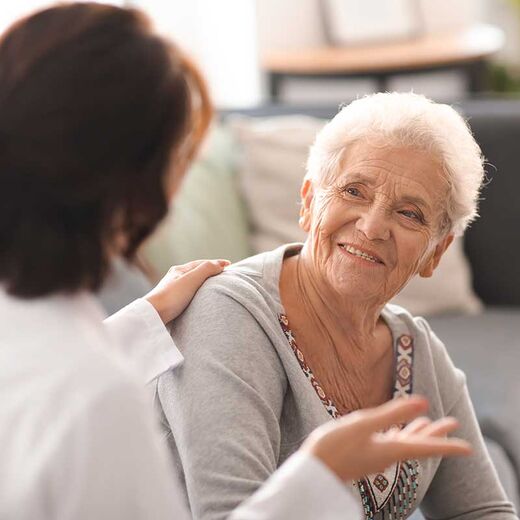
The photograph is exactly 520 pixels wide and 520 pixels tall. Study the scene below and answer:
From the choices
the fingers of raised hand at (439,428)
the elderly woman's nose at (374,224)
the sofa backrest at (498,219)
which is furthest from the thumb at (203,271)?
the sofa backrest at (498,219)

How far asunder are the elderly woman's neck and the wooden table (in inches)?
119

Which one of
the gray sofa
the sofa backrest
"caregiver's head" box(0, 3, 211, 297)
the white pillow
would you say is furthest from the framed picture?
"caregiver's head" box(0, 3, 211, 297)

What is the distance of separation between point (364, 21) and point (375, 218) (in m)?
3.62

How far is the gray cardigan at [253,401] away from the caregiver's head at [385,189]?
106 mm

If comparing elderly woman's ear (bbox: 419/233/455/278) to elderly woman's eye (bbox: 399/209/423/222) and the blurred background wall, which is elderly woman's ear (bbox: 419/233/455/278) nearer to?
elderly woman's eye (bbox: 399/209/423/222)

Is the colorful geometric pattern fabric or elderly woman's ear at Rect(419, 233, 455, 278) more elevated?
elderly woman's ear at Rect(419, 233, 455, 278)

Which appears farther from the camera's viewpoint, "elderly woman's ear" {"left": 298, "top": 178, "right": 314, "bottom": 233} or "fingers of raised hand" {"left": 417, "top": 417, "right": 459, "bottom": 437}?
"elderly woman's ear" {"left": 298, "top": 178, "right": 314, "bottom": 233}

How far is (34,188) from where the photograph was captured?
0.99m

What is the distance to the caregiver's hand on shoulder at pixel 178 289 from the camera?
1.55m

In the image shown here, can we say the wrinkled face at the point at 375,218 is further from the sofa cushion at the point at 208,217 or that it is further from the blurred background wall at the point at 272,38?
the blurred background wall at the point at 272,38

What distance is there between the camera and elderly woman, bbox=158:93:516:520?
59.5 inches

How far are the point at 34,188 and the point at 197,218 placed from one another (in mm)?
1860

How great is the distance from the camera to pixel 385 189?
65.5 inches

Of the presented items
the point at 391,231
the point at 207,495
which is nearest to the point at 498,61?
the point at 391,231
